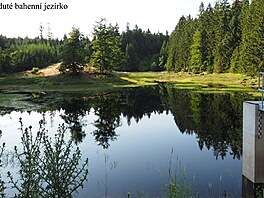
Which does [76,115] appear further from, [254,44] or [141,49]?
[141,49]

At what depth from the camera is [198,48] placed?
6425cm

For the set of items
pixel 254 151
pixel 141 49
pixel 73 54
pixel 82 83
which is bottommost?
pixel 254 151

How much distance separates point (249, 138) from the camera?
10.3 m

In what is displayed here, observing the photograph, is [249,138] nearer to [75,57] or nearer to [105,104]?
[105,104]

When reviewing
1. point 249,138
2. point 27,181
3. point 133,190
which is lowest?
point 133,190

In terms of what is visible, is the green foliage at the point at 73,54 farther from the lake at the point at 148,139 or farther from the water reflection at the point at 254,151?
the water reflection at the point at 254,151

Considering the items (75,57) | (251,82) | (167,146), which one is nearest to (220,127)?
(167,146)

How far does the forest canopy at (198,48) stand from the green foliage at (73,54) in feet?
1.71

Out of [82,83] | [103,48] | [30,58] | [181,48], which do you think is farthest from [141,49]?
[82,83]

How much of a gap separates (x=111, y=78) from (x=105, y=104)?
68.1ft

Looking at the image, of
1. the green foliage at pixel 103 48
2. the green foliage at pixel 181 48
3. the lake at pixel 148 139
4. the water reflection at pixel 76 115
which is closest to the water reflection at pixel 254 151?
the lake at pixel 148 139

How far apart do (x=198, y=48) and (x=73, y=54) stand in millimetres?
29419

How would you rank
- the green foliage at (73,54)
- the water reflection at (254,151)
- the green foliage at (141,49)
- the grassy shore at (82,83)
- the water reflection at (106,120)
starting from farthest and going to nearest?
the green foliage at (141,49) < the green foliage at (73,54) < the grassy shore at (82,83) < the water reflection at (106,120) < the water reflection at (254,151)

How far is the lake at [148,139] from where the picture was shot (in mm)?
10688
